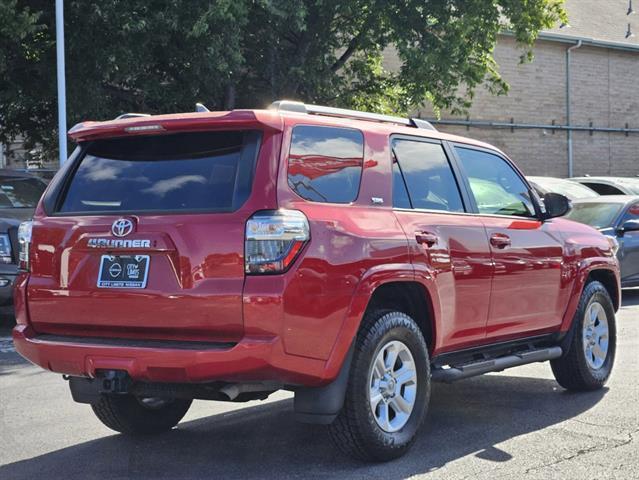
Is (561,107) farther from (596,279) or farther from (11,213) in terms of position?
(596,279)

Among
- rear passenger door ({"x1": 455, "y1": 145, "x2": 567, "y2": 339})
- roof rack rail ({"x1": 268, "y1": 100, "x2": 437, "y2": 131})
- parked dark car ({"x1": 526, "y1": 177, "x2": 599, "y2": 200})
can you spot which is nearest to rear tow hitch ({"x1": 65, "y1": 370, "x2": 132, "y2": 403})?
roof rack rail ({"x1": 268, "y1": 100, "x2": 437, "y2": 131})

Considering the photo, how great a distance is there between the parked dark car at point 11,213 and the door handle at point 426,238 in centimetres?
571

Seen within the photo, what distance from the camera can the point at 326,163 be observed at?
5.00m

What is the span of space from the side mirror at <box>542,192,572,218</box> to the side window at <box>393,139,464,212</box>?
106 cm

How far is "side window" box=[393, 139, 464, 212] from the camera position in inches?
219

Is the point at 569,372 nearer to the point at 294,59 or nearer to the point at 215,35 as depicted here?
the point at 215,35

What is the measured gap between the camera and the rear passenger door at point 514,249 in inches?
240

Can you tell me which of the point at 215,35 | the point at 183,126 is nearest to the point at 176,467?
the point at 183,126

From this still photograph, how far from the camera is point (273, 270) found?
14.7ft

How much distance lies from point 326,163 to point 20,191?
7506 mm

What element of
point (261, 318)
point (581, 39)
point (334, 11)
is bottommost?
point (261, 318)

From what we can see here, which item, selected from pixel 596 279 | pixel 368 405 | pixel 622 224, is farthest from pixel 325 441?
pixel 622 224

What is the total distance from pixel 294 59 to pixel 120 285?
48.4 ft

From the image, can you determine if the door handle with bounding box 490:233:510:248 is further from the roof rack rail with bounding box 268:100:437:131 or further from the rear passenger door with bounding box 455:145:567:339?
the roof rack rail with bounding box 268:100:437:131
